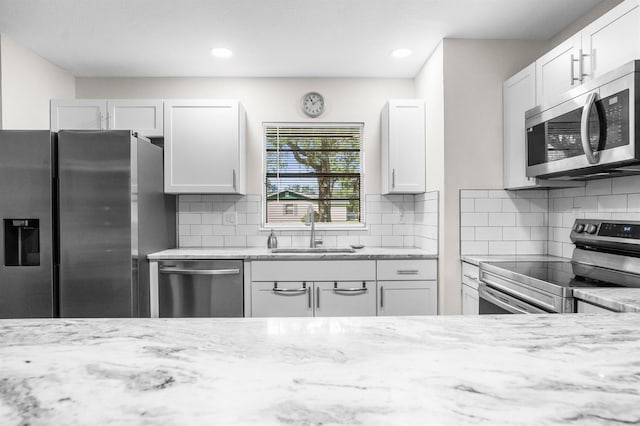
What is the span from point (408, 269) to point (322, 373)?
256 centimetres

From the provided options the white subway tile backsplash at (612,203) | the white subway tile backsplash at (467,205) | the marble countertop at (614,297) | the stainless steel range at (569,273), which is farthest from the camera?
the white subway tile backsplash at (467,205)

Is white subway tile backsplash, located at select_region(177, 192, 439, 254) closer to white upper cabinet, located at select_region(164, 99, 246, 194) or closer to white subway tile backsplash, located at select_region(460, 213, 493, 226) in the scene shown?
white upper cabinet, located at select_region(164, 99, 246, 194)

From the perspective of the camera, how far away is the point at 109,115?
346 cm

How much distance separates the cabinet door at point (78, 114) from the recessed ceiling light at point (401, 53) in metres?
2.42

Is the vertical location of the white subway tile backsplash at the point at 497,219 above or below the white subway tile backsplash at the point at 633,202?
below

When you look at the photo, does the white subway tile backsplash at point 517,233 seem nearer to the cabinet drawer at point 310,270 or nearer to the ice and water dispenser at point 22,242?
the cabinet drawer at point 310,270

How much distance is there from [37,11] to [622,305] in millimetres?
3404

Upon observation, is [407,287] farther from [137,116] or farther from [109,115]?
[109,115]

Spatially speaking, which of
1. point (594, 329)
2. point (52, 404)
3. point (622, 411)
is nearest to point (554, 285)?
point (594, 329)

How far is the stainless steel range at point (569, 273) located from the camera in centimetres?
184

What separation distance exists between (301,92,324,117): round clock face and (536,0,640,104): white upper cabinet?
1813 millimetres

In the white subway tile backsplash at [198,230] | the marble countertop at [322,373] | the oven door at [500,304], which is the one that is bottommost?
the oven door at [500,304]

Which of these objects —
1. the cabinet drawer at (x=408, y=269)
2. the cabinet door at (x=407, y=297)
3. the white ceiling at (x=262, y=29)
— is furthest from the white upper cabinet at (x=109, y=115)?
the cabinet door at (x=407, y=297)

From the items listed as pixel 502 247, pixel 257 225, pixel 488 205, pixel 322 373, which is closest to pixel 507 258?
pixel 502 247
